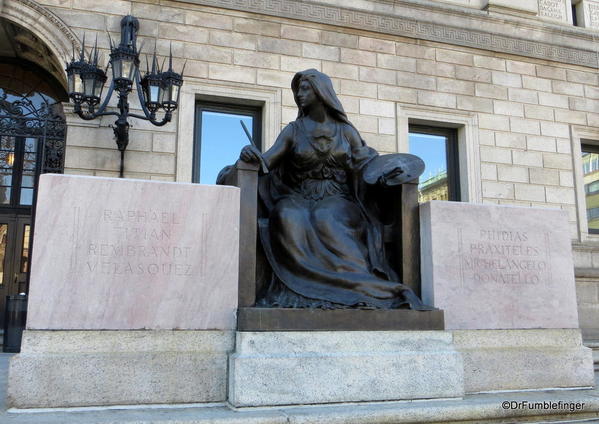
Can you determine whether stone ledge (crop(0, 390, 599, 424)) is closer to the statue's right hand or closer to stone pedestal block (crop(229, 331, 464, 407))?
stone pedestal block (crop(229, 331, 464, 407))

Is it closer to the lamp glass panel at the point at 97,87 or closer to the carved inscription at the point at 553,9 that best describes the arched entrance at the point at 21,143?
the lamp glass panel at the point at 97,87

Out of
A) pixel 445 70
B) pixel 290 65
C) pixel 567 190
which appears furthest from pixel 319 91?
pixel 567 190

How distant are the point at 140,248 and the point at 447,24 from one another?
1013 cm

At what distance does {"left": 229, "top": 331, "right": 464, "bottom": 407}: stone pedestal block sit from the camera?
410cm

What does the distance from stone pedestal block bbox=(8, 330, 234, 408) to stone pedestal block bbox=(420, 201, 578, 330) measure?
1946 millimetres

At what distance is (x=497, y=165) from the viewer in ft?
39.5

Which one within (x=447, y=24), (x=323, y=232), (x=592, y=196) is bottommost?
(x=323, y=232)

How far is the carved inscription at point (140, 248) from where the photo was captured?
424cm

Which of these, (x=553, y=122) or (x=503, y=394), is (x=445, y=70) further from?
(x=503, y=394)

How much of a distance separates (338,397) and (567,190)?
10.1 metres

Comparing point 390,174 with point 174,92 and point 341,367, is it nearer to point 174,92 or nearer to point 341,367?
point 341,367

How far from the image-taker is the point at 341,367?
14.0ft

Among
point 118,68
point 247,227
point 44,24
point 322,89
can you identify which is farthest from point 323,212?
point 44,24

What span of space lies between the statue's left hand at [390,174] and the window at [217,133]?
248 inches
